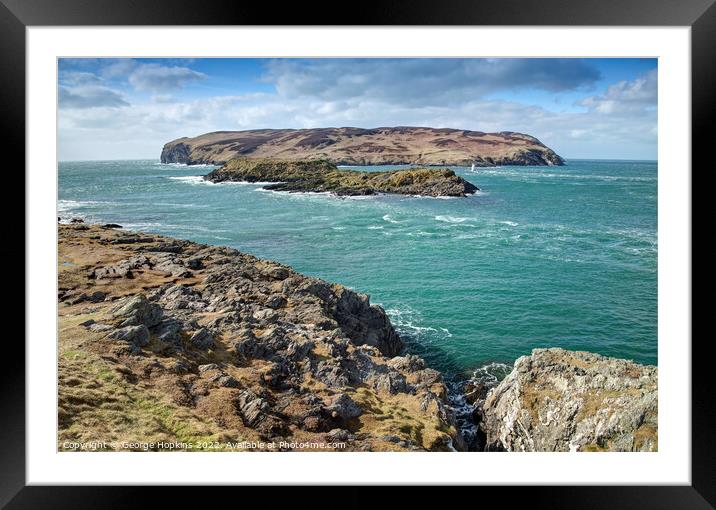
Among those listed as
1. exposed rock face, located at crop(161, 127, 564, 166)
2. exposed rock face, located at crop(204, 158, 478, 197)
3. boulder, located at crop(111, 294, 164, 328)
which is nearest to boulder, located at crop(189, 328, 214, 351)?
boulder, located at crop(111, 294, 164, 328)

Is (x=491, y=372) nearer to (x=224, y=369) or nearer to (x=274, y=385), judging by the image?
(x=274, y=385)

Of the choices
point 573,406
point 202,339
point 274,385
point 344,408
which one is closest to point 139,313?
point 202,339

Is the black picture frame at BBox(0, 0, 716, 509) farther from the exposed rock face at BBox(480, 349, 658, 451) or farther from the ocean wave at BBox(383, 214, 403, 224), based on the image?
the ocean wave at BBox(383, 214, 403, 224)

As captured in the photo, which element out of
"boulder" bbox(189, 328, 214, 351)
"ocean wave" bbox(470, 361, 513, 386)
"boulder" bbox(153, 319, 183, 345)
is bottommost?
"ocean wave" bbox(470, 361, 513, 386)

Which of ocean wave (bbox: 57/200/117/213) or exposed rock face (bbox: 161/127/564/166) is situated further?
exposed rock face (bbox: 161/127/564/166)
